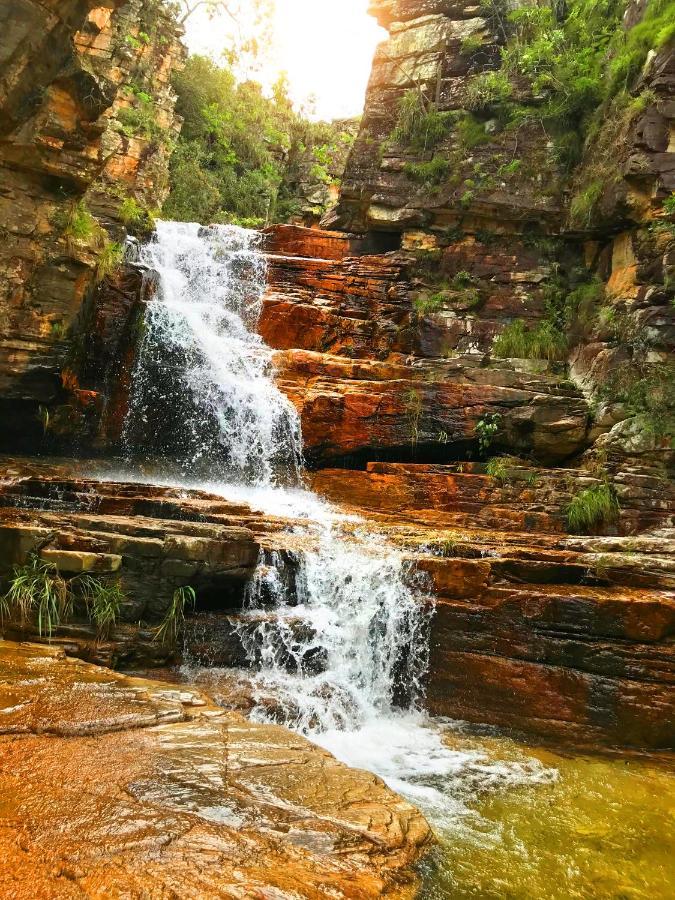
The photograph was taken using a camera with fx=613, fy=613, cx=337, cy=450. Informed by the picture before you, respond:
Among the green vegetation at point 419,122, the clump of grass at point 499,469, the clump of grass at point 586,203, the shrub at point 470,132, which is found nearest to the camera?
the clump of grass at point 499,469

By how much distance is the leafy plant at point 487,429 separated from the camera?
11.6 meters

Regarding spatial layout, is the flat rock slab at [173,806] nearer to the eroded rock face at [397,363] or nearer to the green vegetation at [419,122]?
the eroded rock face at [397,363]

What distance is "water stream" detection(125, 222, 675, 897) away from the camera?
5.50m

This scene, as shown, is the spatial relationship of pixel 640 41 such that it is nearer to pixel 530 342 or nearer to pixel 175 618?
pixel 530 342

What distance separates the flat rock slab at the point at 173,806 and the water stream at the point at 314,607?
730 mm

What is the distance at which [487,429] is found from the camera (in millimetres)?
11602

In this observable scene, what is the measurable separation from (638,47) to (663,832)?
48.8ft

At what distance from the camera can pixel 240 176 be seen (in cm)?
2439

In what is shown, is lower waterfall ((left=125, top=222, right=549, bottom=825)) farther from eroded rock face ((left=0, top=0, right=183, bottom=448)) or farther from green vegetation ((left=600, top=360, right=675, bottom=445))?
green vegetation ((left=600, top=360, right=675, bottom=445))

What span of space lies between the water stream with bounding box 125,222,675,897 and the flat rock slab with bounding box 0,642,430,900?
730 mm

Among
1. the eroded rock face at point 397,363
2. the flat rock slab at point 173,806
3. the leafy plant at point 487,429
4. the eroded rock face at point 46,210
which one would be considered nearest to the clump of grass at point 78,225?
the eroded rock face at point 46,210

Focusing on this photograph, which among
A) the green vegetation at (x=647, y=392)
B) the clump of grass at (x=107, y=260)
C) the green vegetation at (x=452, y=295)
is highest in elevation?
the green vegetation at (x=452, y=295)

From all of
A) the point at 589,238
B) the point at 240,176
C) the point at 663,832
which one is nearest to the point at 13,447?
the point at 663,832

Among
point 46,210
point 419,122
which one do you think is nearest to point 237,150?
point 419,122
